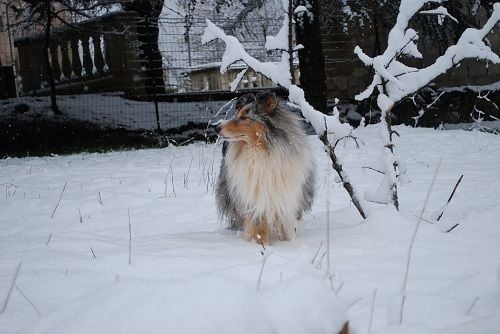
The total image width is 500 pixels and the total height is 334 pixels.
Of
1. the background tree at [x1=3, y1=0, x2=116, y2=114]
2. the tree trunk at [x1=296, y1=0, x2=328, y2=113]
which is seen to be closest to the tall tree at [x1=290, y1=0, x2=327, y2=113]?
the tree trunk at [x1=296, y1=0, x2=328, y2=113]

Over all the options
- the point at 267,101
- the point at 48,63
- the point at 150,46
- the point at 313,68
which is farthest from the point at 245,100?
the point at 48,63

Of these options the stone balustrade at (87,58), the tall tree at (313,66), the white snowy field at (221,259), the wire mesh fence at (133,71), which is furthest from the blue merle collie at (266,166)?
the stone balustrade at (87,58)

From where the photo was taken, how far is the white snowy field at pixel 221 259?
119 cm

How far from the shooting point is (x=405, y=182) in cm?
289

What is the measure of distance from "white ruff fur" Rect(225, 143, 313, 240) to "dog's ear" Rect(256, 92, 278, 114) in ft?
0.95

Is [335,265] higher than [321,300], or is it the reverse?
[321,300]

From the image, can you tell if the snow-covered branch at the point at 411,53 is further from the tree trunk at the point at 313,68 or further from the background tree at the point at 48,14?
the background tree at the point at 48,14

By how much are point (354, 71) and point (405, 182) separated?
8.86 m

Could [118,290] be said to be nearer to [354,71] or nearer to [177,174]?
[177,174]

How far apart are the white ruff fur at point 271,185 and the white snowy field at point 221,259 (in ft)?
0.65

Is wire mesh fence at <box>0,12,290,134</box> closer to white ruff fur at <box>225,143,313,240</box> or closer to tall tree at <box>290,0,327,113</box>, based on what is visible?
tall tree at <box>290,0,327,113</box>

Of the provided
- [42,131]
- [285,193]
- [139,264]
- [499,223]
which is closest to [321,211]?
[285,193]

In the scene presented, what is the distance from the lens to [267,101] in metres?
3.07

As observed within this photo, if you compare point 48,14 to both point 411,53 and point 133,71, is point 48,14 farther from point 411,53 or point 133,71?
point 411,53
